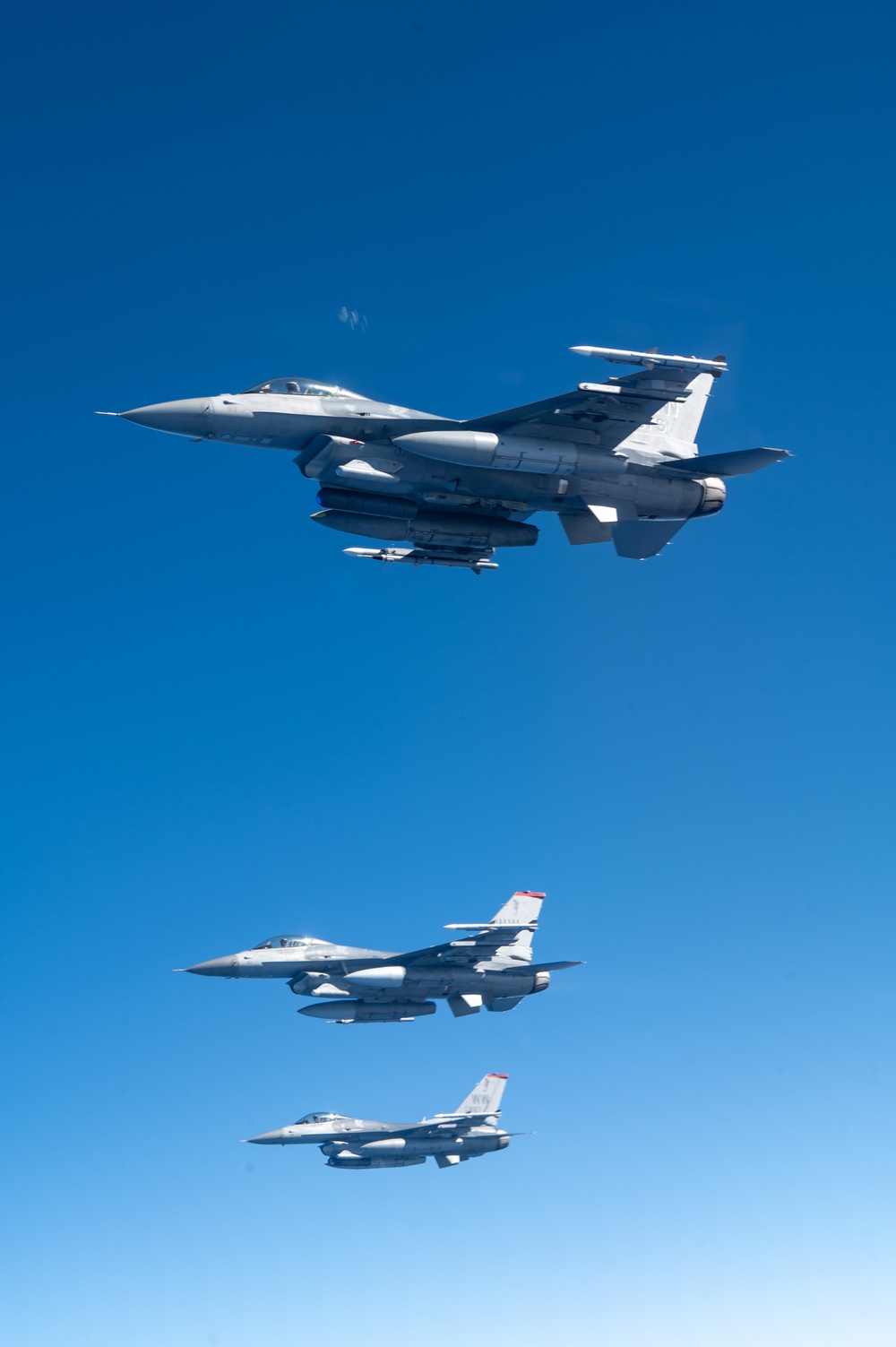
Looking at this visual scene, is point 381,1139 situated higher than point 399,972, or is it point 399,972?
point 399,972

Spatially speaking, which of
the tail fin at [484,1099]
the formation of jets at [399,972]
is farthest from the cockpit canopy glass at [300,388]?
the tail fin at [484,1099]

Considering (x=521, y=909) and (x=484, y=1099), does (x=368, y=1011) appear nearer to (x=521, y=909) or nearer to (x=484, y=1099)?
(x=521, y=909)

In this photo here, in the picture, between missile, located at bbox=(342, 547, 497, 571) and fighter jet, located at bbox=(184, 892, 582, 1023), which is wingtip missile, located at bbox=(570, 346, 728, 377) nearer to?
missile, located at bbox=(342, 547, 497, 571)

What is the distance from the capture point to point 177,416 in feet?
110

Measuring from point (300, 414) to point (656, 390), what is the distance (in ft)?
35.1

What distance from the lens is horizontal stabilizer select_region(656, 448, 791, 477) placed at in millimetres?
36188

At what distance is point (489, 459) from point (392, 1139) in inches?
1873

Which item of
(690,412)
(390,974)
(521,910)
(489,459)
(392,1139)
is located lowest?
(392,1139)

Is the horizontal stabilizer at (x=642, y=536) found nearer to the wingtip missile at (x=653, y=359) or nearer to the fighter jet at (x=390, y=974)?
the wingtip missile at (x=653, y=359)

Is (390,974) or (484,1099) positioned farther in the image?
(484,1099)

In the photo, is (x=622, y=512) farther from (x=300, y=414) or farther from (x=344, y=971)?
(x=344, y=971)

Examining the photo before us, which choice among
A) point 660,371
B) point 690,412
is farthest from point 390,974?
point 660,371

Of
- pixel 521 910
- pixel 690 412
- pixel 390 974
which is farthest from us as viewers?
pixel 521 910

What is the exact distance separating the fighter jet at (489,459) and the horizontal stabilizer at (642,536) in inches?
1.7
